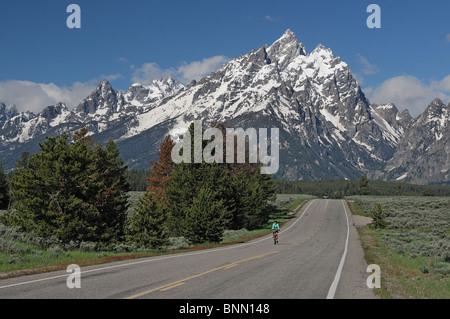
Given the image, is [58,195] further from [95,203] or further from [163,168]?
[163,168]

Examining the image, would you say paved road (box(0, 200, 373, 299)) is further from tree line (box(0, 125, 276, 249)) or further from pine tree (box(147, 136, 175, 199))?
pine tree (box(147, 136, 175, 199))

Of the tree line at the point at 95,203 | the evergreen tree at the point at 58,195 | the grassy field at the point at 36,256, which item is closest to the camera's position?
the grassy field at the point at 36,256

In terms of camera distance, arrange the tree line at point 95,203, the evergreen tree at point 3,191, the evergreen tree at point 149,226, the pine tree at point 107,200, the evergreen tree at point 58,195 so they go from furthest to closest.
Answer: the evergreen tree at point 3,191 < the pine tree at point 107,200 < the evergreen tree at point 149,226 < the tree line at point 95,203 < the evergreen tree at point 58,195

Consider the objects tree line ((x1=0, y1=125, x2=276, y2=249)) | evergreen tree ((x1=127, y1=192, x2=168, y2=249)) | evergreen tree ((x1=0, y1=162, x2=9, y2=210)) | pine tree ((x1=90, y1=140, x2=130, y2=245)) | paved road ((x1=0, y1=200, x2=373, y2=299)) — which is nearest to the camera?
paved road ((x1=0, y1=200, x2=373, y2=299))

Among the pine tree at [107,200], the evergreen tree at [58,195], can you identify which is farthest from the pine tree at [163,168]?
the evergreen tree at [58,195]

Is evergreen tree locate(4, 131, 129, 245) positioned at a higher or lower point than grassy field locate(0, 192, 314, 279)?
higher

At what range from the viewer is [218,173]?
44.6 meters

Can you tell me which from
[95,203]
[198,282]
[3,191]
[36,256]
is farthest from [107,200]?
[3,191]

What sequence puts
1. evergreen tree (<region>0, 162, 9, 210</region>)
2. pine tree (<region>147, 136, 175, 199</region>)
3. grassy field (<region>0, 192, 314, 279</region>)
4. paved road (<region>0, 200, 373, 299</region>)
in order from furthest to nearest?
evergreen tree (<region>0, 162, 9, 210</region>), pine tree (<region>147, 136, 175, 199</region>), grassy field (<region>0, 192, 314, 279</region>), paved road (<region>0, 200, 373, 299</region>)

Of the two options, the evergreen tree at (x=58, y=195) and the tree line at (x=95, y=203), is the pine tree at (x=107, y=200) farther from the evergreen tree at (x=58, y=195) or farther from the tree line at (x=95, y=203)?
the evergreen tree at (x=58, y=195)

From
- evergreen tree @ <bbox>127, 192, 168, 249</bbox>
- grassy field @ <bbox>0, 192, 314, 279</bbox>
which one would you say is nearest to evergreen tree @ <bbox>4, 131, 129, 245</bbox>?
evergreen tree @ <bbox>127, 192, 168, 249</bbox>
